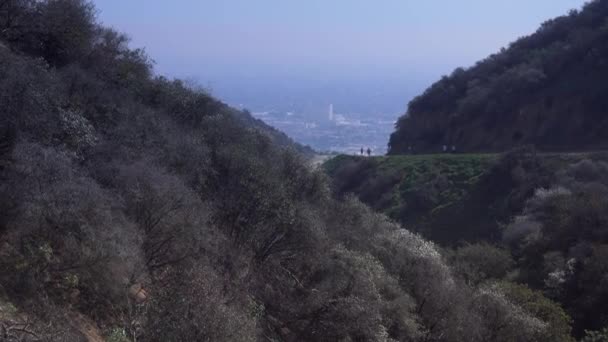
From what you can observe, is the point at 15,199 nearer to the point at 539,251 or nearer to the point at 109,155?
the point at 109,155

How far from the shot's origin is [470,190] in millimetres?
36656

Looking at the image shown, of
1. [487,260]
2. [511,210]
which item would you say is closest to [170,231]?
[487,260]

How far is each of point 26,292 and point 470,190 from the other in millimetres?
31185

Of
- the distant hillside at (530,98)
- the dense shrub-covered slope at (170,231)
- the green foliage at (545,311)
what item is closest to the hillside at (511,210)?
the green foliage at (545,311)

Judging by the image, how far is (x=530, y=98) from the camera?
47.0 m

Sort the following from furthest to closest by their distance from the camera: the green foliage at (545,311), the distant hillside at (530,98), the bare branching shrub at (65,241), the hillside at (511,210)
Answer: the distant hillside at (530,98) → the hillside at (511,210) → the green foliage at (545,311) → the bare branching shrub at (65,241)

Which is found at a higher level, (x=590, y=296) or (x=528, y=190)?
(x=528, y=190)

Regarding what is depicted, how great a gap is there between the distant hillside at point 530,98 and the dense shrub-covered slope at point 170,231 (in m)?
27.9

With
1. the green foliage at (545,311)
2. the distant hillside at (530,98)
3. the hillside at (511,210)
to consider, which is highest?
the distant hillside at (530,98)

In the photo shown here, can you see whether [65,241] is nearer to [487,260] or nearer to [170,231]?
[170,231]

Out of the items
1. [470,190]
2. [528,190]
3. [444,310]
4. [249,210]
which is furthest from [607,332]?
[470,190]

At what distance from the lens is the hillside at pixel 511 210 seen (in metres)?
20.4

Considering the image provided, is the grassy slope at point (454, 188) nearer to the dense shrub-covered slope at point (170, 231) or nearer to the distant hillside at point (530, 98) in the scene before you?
the distant hillside at point (530, 98)

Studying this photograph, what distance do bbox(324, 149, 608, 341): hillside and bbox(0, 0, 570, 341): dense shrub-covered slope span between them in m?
4.03
